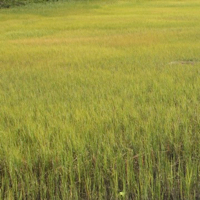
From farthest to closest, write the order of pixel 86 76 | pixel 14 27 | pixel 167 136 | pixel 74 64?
1. pixel 14 27
2. pixel 74 64
3. pixel 86 76
4. pixel 167 136

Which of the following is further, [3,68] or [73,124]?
[3,68]

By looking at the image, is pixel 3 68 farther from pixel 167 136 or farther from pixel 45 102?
pixel 167 136

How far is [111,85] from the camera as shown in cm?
455

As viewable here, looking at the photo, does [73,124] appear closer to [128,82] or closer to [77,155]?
[77,155]

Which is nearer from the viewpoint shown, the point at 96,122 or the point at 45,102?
the point at 96,122

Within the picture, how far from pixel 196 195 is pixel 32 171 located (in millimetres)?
992

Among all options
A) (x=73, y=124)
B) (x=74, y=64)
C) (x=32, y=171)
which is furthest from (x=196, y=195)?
(x=74, y=64)

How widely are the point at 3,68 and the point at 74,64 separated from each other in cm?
132

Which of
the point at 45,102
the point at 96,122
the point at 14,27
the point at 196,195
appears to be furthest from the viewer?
the point at 14,27

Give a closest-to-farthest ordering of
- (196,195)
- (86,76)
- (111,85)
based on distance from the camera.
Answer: (196,195), (111,85), (86,76)

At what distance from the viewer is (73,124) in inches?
115

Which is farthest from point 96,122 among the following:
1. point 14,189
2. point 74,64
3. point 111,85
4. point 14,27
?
point 14,27

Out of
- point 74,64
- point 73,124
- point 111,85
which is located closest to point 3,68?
point 74,64

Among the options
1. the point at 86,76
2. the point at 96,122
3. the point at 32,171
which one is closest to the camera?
the point at 32,171
